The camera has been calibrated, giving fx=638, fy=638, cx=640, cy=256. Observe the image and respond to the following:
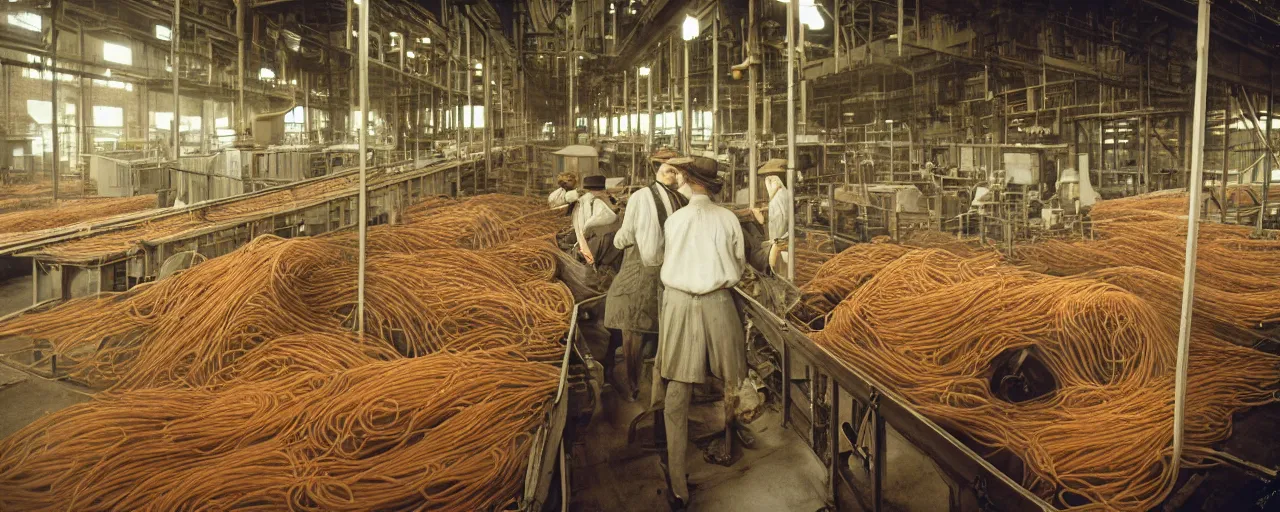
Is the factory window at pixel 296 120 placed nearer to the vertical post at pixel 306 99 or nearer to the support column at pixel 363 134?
the vertical post at pixel 306 99

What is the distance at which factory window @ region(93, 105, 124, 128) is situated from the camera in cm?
470

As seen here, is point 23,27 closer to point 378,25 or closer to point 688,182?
point 688,182

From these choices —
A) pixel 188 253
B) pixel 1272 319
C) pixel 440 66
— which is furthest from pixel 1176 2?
pixel 440 66

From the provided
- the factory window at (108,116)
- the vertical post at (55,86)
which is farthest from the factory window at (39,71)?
the factory window at (108,116)

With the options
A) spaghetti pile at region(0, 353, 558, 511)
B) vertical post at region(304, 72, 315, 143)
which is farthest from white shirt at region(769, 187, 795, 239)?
vertical post at region(304, 72, 315, 143)

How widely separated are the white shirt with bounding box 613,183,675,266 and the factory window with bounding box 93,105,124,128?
13.0 feet

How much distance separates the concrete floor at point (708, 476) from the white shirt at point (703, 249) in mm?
1157

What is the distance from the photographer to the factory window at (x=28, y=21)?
3457mm

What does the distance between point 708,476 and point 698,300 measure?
1.10 meters

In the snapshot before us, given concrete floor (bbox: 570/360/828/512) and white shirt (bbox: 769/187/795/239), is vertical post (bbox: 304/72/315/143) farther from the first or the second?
concrete floor (bbox: 570/360/828/512)

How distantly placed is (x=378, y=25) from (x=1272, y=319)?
15883 mm

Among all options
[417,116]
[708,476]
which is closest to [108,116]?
[708,476]

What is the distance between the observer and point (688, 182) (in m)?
3.77

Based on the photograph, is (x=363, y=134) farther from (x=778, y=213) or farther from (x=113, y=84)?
(x=778, y=213)
